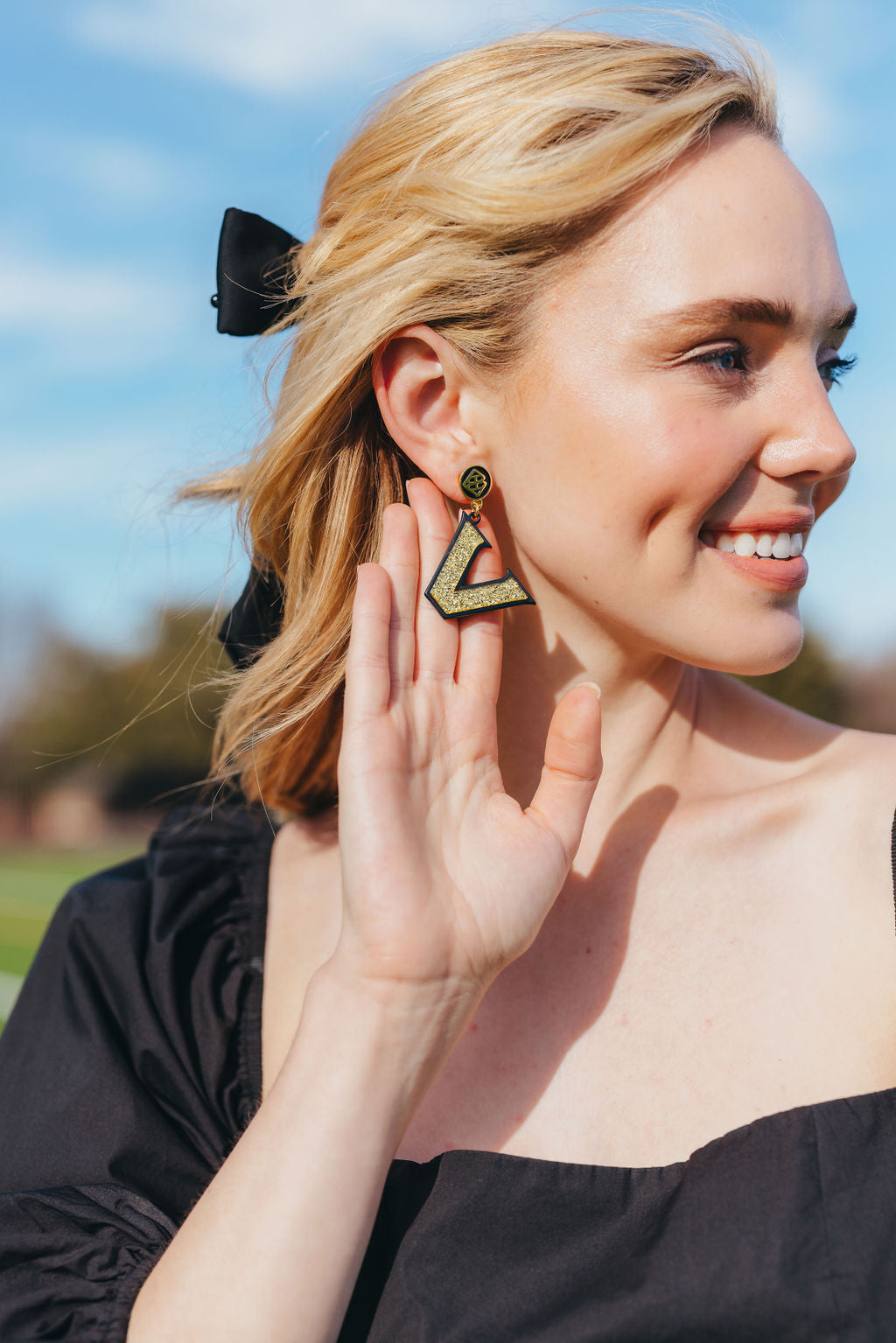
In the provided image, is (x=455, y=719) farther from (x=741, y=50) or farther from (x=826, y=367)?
(x=741, y=50)

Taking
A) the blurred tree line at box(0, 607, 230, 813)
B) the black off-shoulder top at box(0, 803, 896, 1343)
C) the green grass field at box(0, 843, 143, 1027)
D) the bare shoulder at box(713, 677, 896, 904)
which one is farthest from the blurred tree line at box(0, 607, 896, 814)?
the black off-shoulder top at box(0, 803, 896, 1343)

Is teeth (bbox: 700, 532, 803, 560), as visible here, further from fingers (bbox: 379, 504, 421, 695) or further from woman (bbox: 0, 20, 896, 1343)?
fingers (bbox: 379, 504, 421, 695)

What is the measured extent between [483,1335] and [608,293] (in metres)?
1.75

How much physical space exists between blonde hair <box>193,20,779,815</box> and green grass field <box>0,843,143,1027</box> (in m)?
3.19

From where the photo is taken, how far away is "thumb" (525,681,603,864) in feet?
6.77

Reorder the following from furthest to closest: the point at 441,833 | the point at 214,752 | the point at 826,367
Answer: the point at 214,752 → the point at 826,367 → the point at 441,833

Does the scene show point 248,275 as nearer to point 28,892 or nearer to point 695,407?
point 695,407

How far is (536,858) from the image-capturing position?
6.59ft

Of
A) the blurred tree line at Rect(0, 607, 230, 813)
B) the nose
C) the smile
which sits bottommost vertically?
the smile

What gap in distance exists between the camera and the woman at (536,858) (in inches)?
69.4

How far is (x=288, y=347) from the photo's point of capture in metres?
→ 2.58

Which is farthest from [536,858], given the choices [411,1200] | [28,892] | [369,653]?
[28,892]

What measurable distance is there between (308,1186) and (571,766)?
844mm

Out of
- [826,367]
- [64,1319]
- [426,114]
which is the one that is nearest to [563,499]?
[826,367]
